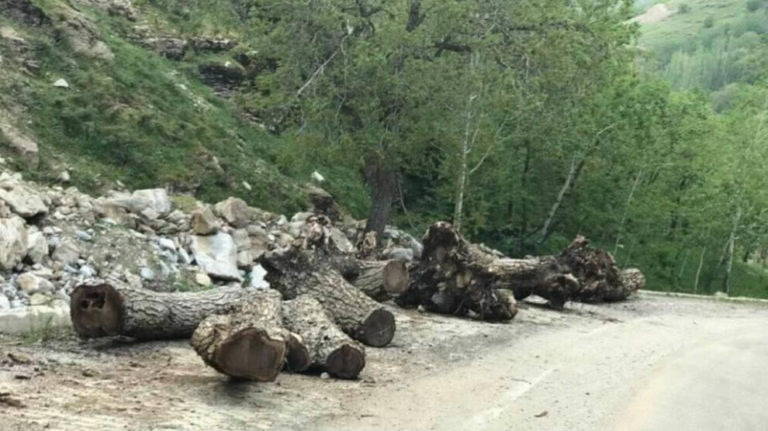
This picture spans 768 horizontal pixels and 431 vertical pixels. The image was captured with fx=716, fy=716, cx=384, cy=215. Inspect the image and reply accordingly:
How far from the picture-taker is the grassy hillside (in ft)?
44.8

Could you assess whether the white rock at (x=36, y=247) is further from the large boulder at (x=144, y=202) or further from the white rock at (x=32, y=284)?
the large boulder at (x=144, y=202)

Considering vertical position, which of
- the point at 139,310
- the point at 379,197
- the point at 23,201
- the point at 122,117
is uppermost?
the point at 122,117

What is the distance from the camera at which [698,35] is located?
179 metres

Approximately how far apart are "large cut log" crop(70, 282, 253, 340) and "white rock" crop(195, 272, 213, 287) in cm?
258

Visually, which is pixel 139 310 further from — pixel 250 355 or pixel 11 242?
pixel 11 242

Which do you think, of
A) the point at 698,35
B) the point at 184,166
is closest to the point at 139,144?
the point at 184,166

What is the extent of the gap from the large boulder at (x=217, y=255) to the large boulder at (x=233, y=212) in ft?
2.37

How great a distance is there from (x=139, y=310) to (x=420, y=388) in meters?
3.12

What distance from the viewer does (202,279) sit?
442 inches

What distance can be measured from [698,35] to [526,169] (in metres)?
176

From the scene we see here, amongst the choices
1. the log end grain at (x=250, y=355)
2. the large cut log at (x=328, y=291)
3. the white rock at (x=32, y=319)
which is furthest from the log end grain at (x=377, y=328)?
the white rock at (x=32, y=319)

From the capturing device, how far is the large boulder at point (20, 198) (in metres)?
9.64

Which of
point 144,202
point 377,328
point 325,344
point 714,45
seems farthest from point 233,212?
point 714,45

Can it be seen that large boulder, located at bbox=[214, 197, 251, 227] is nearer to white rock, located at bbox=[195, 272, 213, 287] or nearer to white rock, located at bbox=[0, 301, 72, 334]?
white rock, located at bbox=[195, 272, 213, 287]
